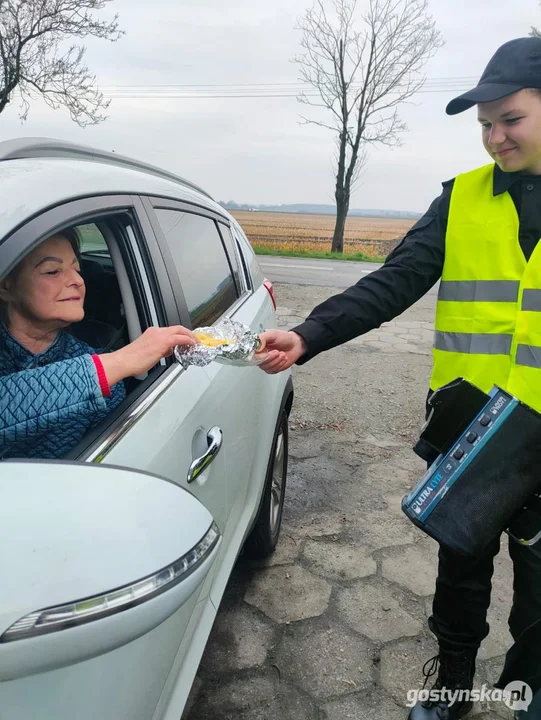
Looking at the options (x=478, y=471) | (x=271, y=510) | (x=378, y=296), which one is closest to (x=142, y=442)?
(x=478, y=471)

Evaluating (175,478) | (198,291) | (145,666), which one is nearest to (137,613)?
(145,666)

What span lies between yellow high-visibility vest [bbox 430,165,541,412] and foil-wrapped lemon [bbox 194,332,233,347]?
69cm

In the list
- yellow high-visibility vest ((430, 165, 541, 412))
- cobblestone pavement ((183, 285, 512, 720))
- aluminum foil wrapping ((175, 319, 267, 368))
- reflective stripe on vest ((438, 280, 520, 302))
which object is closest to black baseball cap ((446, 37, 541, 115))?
yellow high-visibility vest ((430, 165, 541, 412))

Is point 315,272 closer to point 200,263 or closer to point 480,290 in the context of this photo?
point 200,263

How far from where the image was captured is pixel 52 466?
2.65 feet

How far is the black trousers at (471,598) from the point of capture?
1.64 meters

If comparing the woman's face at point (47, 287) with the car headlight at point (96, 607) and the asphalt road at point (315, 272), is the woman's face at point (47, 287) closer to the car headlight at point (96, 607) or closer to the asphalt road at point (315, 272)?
the car headlight at point (96, 607)

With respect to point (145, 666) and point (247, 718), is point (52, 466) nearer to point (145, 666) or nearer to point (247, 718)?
point (145, 666)

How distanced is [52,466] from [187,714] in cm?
139

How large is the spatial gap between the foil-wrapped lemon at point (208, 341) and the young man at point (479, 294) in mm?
252

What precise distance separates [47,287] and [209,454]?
58 cm

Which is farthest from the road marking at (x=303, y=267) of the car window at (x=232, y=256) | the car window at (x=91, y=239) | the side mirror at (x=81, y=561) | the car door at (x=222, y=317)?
the side mirror at (x=81, y=561)

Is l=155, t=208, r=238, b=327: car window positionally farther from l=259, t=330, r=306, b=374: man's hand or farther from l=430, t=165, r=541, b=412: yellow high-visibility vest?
l=430, t=165, r=541, b=412: yellow high-visibility vest

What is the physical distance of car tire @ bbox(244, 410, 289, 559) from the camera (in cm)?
237
